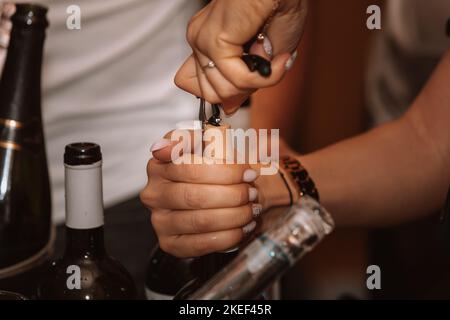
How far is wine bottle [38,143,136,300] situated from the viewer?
71 cm

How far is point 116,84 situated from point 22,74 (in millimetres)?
375

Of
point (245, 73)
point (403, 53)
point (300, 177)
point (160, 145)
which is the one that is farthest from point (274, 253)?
point (403, 53)

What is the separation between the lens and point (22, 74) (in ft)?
3.43

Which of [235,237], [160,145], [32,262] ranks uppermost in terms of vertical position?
[160,145]

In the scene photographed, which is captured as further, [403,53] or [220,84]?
[403,53]

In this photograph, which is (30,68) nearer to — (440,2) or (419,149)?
(419,149)

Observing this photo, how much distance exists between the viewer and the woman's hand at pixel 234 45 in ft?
2.15

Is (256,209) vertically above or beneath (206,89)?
beneath

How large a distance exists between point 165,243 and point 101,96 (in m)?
0.61

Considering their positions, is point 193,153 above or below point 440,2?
below

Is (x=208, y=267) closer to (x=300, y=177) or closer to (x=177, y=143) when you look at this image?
(x=177, y=143)

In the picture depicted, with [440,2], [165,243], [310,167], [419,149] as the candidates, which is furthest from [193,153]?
[440,2]

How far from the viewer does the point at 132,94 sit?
142cm

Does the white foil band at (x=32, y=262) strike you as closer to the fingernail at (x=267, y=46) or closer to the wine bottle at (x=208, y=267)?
the wine bottle at (x=208, y=267)
